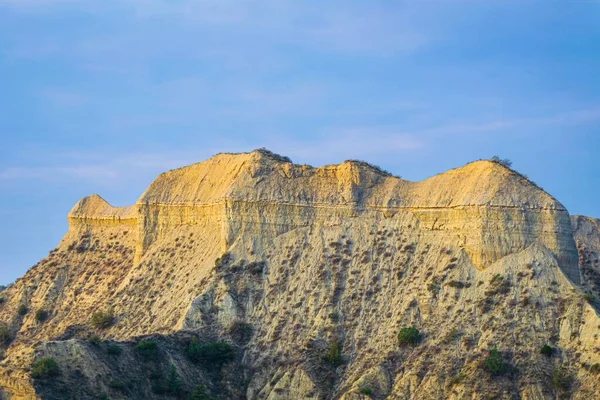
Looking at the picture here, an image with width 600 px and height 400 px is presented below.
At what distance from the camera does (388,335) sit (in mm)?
87750

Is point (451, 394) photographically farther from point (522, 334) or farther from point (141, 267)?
point (141, 267)

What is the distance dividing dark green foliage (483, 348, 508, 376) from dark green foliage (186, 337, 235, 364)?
60.8 ft

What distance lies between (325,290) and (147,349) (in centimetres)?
1493

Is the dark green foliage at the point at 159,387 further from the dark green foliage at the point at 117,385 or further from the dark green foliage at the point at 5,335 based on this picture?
the dark green foliage at the point at 5,335

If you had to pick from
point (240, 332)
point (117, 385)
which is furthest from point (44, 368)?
point (240, 332)

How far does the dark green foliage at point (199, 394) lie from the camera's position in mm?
83062

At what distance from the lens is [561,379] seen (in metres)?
79.5

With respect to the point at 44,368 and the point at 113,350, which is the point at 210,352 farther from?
the point at 44,368

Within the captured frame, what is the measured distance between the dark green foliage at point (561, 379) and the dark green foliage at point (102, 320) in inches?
1398

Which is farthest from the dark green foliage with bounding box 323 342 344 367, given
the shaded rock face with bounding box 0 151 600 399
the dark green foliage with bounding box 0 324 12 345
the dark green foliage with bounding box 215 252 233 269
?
the dark green foliage with bounding box 0 324 12 345

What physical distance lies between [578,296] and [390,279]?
1398cm

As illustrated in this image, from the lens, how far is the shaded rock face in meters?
81.9

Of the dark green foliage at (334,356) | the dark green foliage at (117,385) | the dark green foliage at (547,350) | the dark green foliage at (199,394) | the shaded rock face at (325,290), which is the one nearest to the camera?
the dark green foliage at (117,385)

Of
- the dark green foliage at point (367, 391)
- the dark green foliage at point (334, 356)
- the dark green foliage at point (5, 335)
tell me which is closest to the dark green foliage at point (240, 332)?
the dark green foliage at point (334, 356)
